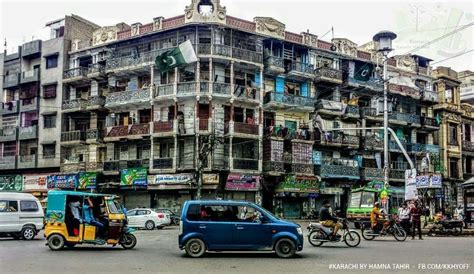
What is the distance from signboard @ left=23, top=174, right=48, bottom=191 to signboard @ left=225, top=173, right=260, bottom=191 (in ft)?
58.0

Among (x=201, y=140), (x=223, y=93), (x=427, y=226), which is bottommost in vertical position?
(x=427, y=226)

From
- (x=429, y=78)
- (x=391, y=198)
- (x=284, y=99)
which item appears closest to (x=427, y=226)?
(x=391, y=198)

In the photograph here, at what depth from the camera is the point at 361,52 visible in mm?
44781

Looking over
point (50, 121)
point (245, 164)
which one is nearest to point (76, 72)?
point (50, 121)

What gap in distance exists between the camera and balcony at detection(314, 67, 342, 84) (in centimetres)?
4100

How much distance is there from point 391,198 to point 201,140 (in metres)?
13.8

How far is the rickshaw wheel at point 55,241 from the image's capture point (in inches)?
619

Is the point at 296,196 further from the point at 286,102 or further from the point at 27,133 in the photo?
the point at 27,133

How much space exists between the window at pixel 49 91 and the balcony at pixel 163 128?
12.7 m

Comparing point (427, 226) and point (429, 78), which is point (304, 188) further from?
point (429, 78)

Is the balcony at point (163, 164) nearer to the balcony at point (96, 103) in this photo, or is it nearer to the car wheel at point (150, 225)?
the car wheel at point (150, 225)

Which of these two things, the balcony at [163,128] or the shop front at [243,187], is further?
the balcony at [163,128]

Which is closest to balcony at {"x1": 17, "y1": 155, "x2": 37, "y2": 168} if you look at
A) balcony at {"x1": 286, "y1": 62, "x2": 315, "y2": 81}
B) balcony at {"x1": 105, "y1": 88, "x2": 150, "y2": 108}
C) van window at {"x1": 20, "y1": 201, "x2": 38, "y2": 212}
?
balcony at {"x1": 105, "y1": 88, "x2": 150, "y2": 108}

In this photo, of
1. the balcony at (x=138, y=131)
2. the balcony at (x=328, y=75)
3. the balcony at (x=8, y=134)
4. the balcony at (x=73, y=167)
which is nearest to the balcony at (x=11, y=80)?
the balcony at (x=8, y=134)
